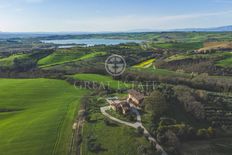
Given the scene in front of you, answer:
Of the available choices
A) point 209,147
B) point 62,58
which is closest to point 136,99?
point 209,147

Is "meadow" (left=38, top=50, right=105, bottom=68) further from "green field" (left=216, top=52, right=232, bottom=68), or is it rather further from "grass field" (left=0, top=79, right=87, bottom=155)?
"green field" (left=216, top=52, right=232, bottom=68)

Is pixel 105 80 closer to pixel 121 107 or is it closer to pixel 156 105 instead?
pixel 121 107

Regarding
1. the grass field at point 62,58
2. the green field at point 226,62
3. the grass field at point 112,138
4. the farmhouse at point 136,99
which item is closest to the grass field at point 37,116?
the grass field at point 112,138

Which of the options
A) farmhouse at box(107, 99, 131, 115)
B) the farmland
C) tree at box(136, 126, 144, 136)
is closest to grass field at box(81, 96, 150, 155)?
the farmland

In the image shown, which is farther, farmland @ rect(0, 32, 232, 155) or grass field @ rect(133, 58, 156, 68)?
grass field @ rect(133, 58, 156, 68)

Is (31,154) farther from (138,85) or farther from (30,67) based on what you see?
(30,67)
